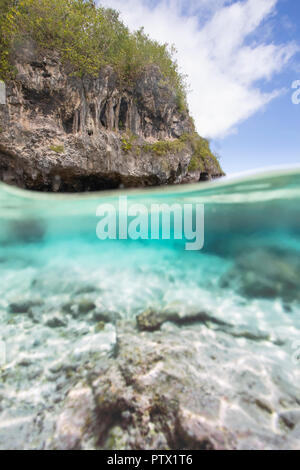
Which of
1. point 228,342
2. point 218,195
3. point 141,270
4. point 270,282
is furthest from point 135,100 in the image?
point 228,342

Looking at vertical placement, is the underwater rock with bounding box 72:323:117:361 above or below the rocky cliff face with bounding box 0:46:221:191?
below

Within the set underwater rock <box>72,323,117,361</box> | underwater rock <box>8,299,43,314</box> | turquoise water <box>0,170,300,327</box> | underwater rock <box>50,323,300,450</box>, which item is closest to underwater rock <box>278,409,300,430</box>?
underwater rock <box>50,323,300,450</box>

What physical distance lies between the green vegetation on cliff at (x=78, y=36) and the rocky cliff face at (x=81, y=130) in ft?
2.04

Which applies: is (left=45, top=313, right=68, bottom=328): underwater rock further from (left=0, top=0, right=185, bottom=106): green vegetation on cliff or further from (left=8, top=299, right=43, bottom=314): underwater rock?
(left=0, top=0, right=185, bottom=106): green vegetation on cliff

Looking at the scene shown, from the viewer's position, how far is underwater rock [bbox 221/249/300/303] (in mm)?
5457

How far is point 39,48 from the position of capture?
1084 centimetres

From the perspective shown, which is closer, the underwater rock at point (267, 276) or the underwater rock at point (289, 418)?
the underwater rock at point (289, 418)

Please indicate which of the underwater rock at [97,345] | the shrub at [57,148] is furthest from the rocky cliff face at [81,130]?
the underwater rock at [97,345]

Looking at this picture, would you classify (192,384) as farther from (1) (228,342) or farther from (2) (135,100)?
(2) (135,100)

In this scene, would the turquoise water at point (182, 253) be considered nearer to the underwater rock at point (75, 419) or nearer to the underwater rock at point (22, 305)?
the underwater rock at point (22, 305)

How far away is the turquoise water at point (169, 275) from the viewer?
3438mm

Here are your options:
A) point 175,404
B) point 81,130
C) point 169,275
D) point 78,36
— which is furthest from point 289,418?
point 78,36

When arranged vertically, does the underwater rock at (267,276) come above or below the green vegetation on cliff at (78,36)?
below

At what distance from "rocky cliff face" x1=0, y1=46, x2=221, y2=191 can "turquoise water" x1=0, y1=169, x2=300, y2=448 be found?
183 cm
